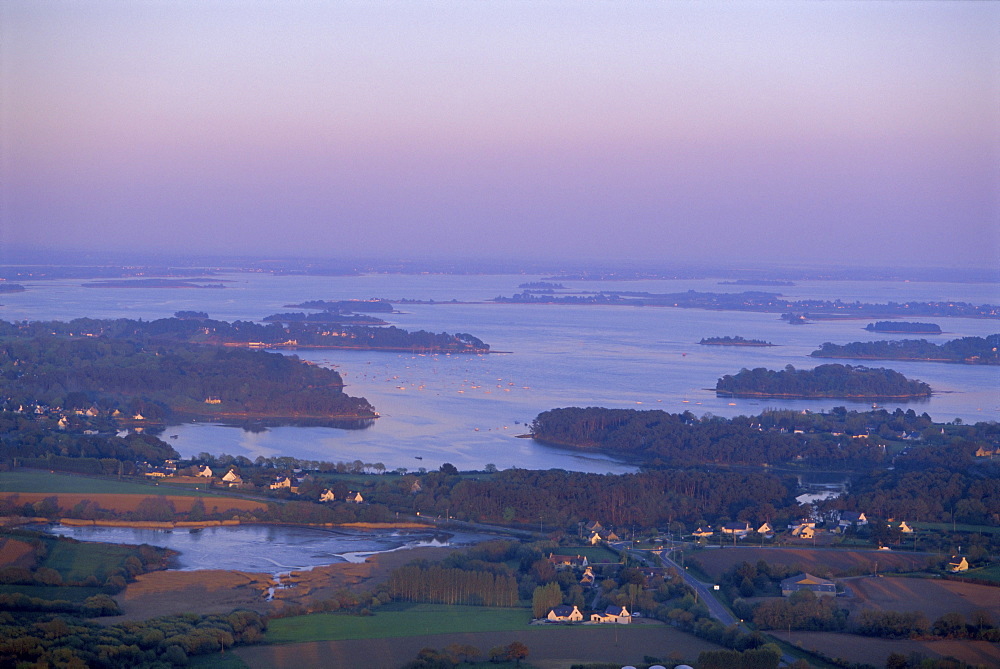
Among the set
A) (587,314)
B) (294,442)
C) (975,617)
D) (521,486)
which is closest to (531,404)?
(294,442)

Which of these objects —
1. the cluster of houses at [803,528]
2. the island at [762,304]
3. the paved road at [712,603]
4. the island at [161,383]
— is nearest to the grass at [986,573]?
the cluster of houses at [803,528]

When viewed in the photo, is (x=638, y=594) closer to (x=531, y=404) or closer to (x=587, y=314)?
(x=531, y=404)

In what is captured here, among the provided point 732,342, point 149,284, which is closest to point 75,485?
point 732,342

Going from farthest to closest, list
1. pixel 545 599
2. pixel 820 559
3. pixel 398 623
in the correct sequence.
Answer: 1. pixel 820 559
2. pixel 545 599
3. pixel 398 623

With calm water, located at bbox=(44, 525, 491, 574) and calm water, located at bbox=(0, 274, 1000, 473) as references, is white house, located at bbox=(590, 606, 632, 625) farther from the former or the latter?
calm water, located at bbox=(0, 274, 1000, 473)

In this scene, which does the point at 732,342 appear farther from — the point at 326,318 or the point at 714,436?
the point at 714,436

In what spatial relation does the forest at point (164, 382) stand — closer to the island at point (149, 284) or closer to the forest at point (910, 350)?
the forest at point (910, 350)
